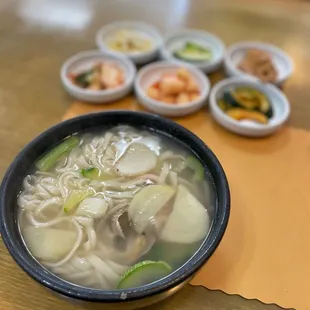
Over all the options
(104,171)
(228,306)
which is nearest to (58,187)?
(104,171)

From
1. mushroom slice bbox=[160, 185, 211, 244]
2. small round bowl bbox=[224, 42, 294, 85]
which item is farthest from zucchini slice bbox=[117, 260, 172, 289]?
small round bowl bbox=[224, 42, 294, 85]

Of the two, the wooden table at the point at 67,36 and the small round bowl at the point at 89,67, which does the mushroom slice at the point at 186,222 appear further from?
the small round bowl at the point at 89,67

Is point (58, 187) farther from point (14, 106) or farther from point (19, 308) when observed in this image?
point (14, 106)

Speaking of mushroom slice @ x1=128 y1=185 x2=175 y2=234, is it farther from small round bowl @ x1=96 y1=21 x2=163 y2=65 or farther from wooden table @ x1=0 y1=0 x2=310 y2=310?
small round bowl @ x1=96 y1=21 x2=163 y2=65

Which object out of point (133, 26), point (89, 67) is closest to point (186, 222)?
point (89, 67)

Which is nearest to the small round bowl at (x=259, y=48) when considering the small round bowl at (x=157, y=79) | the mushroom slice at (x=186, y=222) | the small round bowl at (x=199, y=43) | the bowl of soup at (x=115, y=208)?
the small round bowl at (x=199, y=43)

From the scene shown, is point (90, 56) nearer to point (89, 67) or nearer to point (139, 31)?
point (89, 67)
